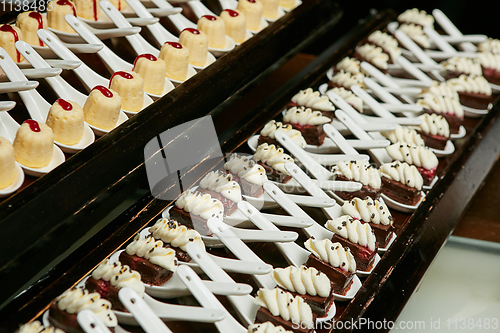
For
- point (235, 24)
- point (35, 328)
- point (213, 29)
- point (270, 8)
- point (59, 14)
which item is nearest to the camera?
point (35, 328)

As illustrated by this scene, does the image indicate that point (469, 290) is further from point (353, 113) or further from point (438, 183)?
point (353, 113)

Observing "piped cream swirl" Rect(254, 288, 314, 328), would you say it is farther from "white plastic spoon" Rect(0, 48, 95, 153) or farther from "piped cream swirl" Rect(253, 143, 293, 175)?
"white plastic spoon" Rect(0, 48, 95, 153)

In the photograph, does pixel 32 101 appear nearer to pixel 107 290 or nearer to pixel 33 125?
pixel 33 125

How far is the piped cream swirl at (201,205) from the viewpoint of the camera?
2.03m

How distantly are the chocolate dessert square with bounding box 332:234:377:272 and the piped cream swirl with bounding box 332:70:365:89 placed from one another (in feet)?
4.31

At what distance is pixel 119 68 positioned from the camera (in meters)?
2.43

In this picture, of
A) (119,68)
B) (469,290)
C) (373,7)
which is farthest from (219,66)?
(373,7)

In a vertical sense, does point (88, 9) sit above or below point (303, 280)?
above

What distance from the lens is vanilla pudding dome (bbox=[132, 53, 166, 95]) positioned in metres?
2.31

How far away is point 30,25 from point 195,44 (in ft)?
2.52

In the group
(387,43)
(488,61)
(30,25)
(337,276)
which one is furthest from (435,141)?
(30,25)

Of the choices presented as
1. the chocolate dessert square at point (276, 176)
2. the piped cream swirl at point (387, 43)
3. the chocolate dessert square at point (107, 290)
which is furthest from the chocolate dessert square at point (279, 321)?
the piped cream swirl at point (387, 43)

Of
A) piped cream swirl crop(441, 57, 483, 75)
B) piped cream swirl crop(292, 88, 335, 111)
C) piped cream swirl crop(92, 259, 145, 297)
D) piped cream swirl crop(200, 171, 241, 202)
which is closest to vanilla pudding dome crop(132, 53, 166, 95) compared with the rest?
piped cream swirl crop(200, 171, 241, 202)

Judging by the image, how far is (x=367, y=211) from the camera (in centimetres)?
219
